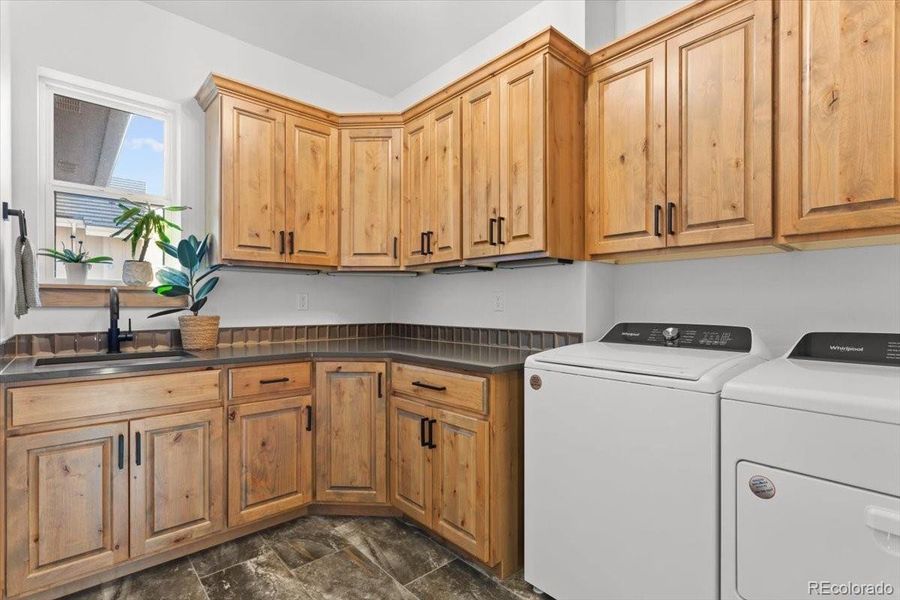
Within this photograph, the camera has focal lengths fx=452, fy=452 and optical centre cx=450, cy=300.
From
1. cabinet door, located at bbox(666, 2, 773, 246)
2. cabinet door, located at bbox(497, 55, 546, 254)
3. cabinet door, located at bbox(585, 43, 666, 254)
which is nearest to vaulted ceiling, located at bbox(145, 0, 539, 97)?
cabinet door, located at bbox(497, 55, 546, 254)

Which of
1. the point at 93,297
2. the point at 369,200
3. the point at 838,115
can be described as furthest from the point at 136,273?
the point at 838,115

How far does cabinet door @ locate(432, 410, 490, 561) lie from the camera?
6.29 ft

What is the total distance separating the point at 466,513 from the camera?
1.98 m

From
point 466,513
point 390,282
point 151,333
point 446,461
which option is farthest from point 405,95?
point 466,513

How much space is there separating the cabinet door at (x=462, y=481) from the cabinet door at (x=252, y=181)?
1.42 meters

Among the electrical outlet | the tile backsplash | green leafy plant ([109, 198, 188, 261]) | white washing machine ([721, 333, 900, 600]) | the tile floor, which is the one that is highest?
green leafy plant ([109, 198, 188, 261])

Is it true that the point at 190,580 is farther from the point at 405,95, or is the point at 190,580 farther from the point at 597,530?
the point at 405,95

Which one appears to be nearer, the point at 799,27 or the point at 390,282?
the point at 799,27

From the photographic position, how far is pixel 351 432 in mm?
2434

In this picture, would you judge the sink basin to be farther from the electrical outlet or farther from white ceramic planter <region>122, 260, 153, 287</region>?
the electrical outlet

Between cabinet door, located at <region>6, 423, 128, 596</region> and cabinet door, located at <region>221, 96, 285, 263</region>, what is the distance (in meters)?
1.09

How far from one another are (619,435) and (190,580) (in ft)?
6.11

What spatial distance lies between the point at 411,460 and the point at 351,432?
378 mm

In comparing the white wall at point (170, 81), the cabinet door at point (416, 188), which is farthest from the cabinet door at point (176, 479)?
the cabinet door at point (416, 188)
